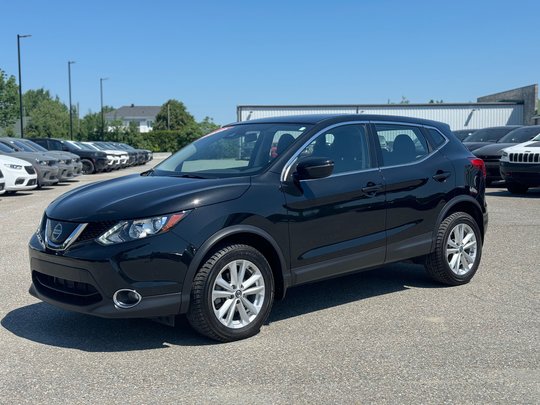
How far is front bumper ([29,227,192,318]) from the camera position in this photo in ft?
14.4

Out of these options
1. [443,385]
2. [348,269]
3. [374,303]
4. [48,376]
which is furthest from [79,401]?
[374,303]

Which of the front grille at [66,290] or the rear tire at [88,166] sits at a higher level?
the rear tire at [88,166]

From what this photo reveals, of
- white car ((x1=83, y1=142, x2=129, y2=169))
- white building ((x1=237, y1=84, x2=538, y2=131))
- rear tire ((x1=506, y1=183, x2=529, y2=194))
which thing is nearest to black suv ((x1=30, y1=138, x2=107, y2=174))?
white car ((x1=83, y1=142, x2=129, y2=169))

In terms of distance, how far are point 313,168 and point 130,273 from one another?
1627mm

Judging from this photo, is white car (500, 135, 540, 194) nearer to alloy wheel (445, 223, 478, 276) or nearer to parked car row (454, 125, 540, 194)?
parked car row (454, 125, 540, 194)

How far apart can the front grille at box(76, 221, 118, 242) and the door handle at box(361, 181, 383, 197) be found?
2.19m

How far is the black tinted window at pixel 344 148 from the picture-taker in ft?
18.0

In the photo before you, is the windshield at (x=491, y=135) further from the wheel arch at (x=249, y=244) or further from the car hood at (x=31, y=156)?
the wheel arch at (x=249, y=244)

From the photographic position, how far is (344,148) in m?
5.68

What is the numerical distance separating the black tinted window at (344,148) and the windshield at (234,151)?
183mm

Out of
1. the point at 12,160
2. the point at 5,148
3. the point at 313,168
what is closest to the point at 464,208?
the point at 313,168

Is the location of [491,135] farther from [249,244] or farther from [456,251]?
[249,244]

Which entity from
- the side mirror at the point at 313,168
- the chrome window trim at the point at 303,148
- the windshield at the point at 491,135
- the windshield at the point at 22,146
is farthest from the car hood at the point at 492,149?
the windshield at the point at 22,146

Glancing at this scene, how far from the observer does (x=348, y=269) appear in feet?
18.0
